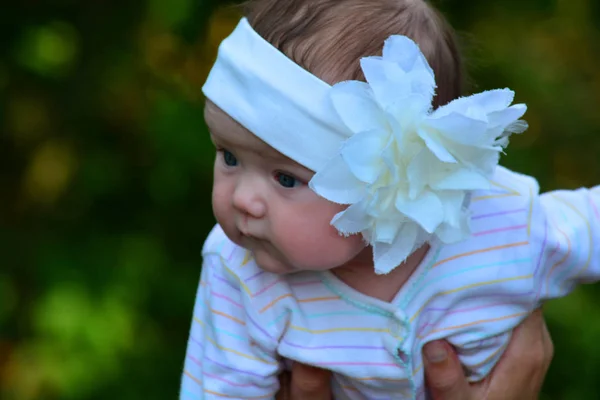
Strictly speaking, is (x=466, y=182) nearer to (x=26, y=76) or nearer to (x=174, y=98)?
(x=174, y=98)

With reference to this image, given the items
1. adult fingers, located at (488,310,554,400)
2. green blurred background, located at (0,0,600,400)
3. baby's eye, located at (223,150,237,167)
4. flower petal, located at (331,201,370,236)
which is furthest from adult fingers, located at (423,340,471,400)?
green blurred background, located at (0,0,600,400)

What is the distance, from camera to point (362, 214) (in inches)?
56.6

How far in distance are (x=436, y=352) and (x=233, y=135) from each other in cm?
54

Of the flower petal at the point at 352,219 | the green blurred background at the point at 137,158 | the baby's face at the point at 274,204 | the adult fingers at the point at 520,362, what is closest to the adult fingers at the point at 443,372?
the adult fingers at the point at 520,362

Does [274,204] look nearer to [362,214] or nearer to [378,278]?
[362,214]

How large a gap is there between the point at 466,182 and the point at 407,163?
93 millimetres

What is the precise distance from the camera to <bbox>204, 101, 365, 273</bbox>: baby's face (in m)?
1.52

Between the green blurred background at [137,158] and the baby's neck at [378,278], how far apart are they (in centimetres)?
124

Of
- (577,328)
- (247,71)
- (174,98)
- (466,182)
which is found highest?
(247,71)

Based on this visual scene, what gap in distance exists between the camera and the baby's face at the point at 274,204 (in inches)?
59.8

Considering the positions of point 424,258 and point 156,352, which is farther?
point 156,352

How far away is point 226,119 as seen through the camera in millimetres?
1543

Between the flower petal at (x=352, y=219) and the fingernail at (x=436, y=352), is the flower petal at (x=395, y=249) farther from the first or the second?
the fingernail at (x=436, y=352)

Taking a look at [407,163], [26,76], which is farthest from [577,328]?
[26,76]
